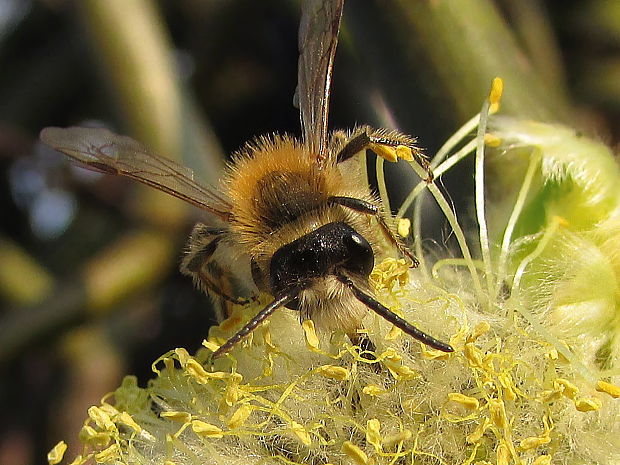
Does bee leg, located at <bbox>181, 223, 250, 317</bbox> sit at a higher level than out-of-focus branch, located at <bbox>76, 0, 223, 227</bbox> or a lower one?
lower

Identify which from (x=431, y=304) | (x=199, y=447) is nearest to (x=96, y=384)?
(x=199, y=447)

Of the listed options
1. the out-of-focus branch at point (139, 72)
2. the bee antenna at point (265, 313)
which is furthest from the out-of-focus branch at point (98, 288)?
the bee antenna at point (265, 313)

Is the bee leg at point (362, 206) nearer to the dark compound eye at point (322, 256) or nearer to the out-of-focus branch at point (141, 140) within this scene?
the dark compound eye at point (322, 256)

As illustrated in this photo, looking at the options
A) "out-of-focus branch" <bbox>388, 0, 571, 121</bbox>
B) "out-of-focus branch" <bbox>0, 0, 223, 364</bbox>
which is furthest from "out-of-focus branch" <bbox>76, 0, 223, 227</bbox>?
"out-of-focus branch" <bbox>388, 0, 571, 121</bbox>

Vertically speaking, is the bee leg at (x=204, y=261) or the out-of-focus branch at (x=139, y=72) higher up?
the out-of-focus branch at (x=139, y=72)

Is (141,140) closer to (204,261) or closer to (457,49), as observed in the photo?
(204,261)

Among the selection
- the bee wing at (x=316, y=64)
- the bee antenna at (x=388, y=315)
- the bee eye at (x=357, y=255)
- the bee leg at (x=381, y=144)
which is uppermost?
the bee wing at (x=316, y=64)

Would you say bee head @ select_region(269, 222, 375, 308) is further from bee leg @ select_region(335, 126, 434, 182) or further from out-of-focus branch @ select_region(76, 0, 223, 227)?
out-of-focus branch @ select_region(76, 0, 223, 227)
